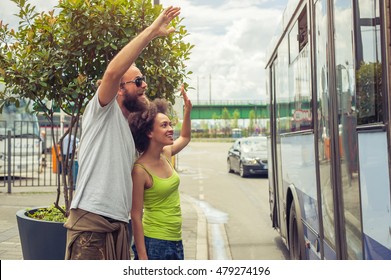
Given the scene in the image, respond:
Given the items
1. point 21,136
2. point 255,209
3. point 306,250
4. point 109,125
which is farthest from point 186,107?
point 21,136

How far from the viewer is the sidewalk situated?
6.16 m

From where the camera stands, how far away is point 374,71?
8.04ft

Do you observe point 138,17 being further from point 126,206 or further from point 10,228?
point 10,228

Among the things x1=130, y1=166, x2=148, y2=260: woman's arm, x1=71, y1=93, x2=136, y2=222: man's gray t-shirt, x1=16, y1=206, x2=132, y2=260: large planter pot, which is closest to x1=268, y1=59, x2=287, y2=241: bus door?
x1=16, y1=206, x2=132, y2=260: large planter pot

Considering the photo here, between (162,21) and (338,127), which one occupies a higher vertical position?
(162,21)

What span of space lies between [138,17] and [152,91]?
743 mm

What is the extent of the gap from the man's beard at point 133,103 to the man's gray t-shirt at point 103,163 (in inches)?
4.0

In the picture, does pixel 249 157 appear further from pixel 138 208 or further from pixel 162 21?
pixel 162 21

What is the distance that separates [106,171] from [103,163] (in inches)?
1.7

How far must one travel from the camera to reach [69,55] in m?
4.37

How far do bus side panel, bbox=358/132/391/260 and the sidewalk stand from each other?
12.0ft

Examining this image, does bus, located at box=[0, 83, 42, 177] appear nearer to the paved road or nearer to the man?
the paved road

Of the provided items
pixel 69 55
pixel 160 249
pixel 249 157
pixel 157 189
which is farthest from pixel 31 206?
pixel 249 157

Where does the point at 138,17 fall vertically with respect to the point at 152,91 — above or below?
above
